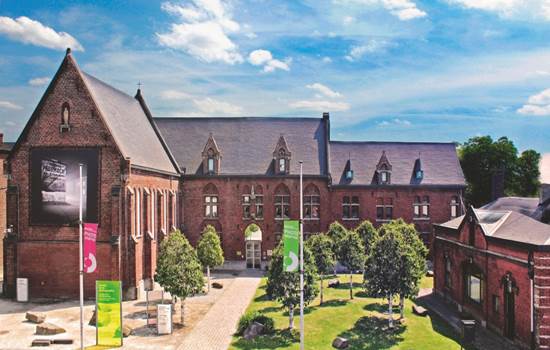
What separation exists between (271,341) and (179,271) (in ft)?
23.1

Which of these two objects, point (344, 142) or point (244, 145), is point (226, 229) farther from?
point (344, 142)

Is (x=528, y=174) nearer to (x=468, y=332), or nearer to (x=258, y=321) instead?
(x=468, y=332)

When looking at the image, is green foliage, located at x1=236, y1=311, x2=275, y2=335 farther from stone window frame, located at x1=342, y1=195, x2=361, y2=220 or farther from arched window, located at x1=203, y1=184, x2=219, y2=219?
stone window frame, located at x1=342, y1=195, x2=361, y2=220

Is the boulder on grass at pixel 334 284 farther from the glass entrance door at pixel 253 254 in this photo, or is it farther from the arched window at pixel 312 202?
the arched window at pixel 312 202

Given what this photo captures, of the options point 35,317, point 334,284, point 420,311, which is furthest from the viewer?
point 334,284

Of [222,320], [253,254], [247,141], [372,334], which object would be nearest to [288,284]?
[372,334]

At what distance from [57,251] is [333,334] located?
21.4m

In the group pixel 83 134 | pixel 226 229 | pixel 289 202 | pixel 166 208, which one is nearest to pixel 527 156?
pixel 289 202

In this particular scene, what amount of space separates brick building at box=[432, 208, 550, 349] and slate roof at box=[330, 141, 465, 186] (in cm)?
1716

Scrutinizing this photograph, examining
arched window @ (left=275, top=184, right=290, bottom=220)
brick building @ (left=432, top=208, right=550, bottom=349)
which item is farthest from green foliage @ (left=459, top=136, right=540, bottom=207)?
brick building @ (left=432, top=208, right=550, bottom=349)

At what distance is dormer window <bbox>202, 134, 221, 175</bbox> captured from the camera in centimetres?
5041

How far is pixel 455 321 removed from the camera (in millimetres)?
28984

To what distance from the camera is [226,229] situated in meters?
50.2

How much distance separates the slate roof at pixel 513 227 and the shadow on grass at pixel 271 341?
1254 centimetres
